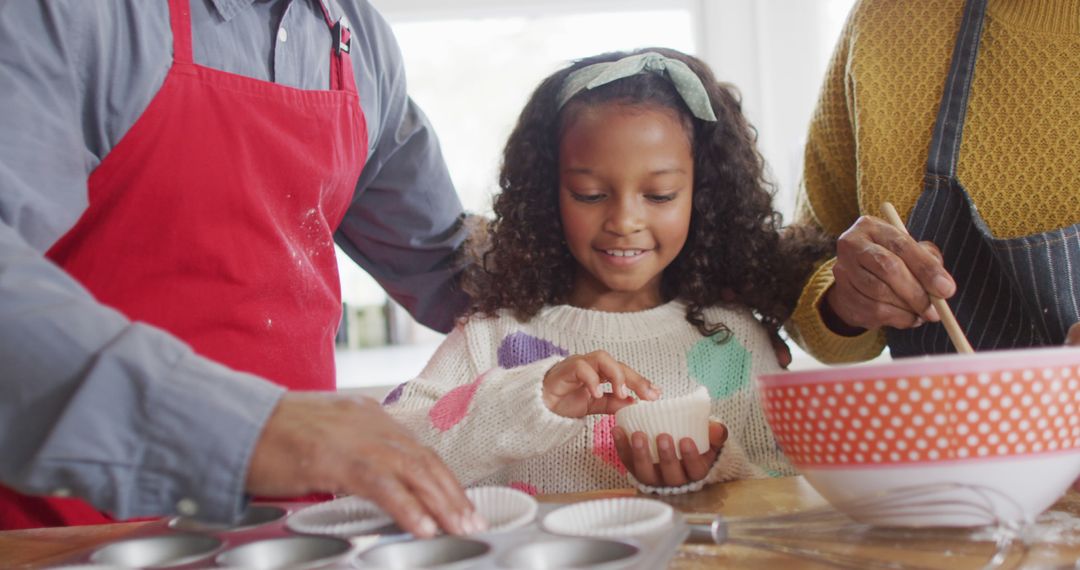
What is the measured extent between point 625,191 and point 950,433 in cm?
65

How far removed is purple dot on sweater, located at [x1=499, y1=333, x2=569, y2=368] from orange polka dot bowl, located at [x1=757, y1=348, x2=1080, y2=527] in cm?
64

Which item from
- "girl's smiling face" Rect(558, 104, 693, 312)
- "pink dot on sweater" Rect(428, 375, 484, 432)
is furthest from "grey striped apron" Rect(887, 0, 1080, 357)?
"pink dot on sweater" Rect(428, 375, 484, 432)

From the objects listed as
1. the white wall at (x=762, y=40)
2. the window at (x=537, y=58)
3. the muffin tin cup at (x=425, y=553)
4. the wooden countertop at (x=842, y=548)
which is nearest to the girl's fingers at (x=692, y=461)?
the wooden countertop at (x=842, y=548)

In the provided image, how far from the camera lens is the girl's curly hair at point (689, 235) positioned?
1.29m

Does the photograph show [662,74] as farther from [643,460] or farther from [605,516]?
[605,516]

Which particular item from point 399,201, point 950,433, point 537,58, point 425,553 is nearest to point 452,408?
point 399,201

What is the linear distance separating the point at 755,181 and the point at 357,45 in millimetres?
571

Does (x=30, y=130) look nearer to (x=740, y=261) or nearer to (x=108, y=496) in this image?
(x=108, y=496)

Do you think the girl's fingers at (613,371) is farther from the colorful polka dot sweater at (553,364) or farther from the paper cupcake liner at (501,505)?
the paper cupcake liner at (501,505)

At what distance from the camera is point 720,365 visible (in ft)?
4.12

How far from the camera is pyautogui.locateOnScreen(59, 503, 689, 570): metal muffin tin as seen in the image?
1.90 ft

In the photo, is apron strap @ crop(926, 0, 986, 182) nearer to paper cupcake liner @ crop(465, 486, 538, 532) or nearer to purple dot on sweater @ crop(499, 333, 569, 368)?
purple dot on sweater @ crop(499, 333, 569, 368)

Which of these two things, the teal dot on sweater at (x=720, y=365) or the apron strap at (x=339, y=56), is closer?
the apron strap at (x=339, y=56)

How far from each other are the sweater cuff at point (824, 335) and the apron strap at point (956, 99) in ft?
0.51
